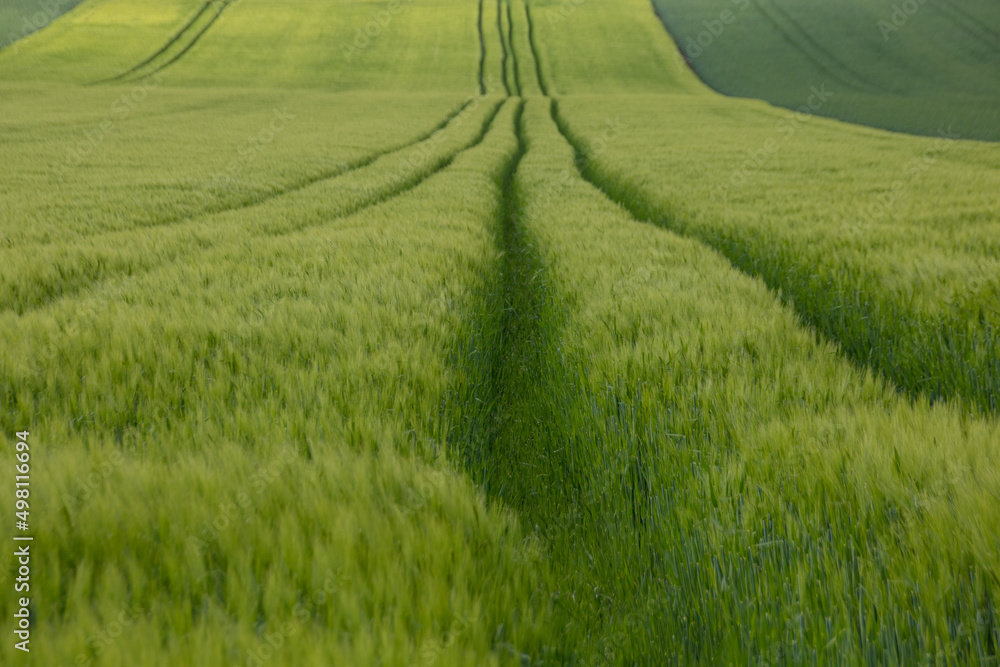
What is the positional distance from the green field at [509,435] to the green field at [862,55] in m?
32.2

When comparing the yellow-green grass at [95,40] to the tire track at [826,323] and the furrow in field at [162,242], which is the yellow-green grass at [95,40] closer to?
the furrow in field at [162,242]

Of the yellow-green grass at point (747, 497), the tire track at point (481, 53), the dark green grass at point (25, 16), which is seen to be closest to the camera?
the yellow-green grass at point (747, 497)

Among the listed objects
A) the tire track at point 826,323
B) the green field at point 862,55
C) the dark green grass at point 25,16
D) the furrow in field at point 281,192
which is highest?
the dark green grass at point 25,16

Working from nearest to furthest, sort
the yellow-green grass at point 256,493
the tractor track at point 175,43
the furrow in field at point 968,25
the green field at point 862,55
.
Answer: the yellow-green grass at point 256,493 < the green field at point 862,55 < the tractor track at point 175,43 < the furrow in field at point 968,25

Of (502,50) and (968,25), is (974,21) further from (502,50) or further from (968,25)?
(502,50)

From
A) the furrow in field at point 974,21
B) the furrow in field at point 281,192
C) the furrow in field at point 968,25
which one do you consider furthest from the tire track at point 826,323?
the furrow in field at point 974,21

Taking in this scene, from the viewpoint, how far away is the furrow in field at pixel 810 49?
40.4 meters

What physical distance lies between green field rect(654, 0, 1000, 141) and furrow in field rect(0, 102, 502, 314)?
31185mm

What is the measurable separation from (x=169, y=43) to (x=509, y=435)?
5663 centimetres

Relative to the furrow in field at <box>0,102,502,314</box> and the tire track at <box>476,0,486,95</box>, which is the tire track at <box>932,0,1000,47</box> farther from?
the furrow in field at <box>0,102,502,314</box>

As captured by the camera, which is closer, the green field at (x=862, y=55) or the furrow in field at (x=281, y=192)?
the furrow in field at (x=281, y=192)

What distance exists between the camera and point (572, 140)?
717 inches

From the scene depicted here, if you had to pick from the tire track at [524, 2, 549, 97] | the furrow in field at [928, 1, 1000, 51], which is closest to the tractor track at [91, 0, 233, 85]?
the tire track at [524, 2, 549, 97]

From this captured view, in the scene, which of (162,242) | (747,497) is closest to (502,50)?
(162,242)
